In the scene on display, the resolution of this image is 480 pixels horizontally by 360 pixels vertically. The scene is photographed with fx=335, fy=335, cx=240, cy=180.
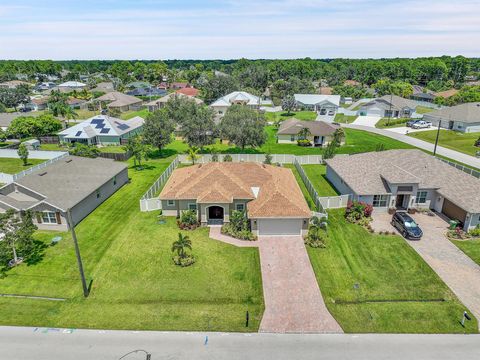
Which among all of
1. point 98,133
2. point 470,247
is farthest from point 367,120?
point 98,133

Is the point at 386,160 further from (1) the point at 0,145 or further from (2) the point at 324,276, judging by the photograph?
(1) the point at 0,145

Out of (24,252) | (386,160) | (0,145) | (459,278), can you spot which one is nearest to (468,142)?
(386,160)

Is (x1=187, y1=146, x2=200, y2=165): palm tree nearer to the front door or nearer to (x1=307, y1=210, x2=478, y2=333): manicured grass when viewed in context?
the front door

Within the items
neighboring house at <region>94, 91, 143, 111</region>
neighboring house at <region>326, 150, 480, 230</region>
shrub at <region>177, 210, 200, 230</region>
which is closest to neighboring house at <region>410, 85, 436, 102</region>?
neighboring house at <region>326, 150, 480, 230</region>

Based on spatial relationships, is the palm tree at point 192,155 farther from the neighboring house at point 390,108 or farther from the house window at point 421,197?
the neighboring house at point 390,108

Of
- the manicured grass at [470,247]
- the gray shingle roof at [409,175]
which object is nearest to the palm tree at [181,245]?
the gray shingle roof at [409,175]

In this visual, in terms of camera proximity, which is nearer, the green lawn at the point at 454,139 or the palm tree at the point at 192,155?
the palm tree at the point at 192,155

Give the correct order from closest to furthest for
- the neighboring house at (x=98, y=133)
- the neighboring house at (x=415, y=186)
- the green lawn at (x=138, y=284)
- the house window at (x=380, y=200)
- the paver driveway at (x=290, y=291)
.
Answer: the paver driveway at (x=290, y=291), the green lawn at (x=138, y=284), the neighboring house at (x=415, y=186), the house window at (x=380, y=200), the neighboring house at (x=98, y=133)
